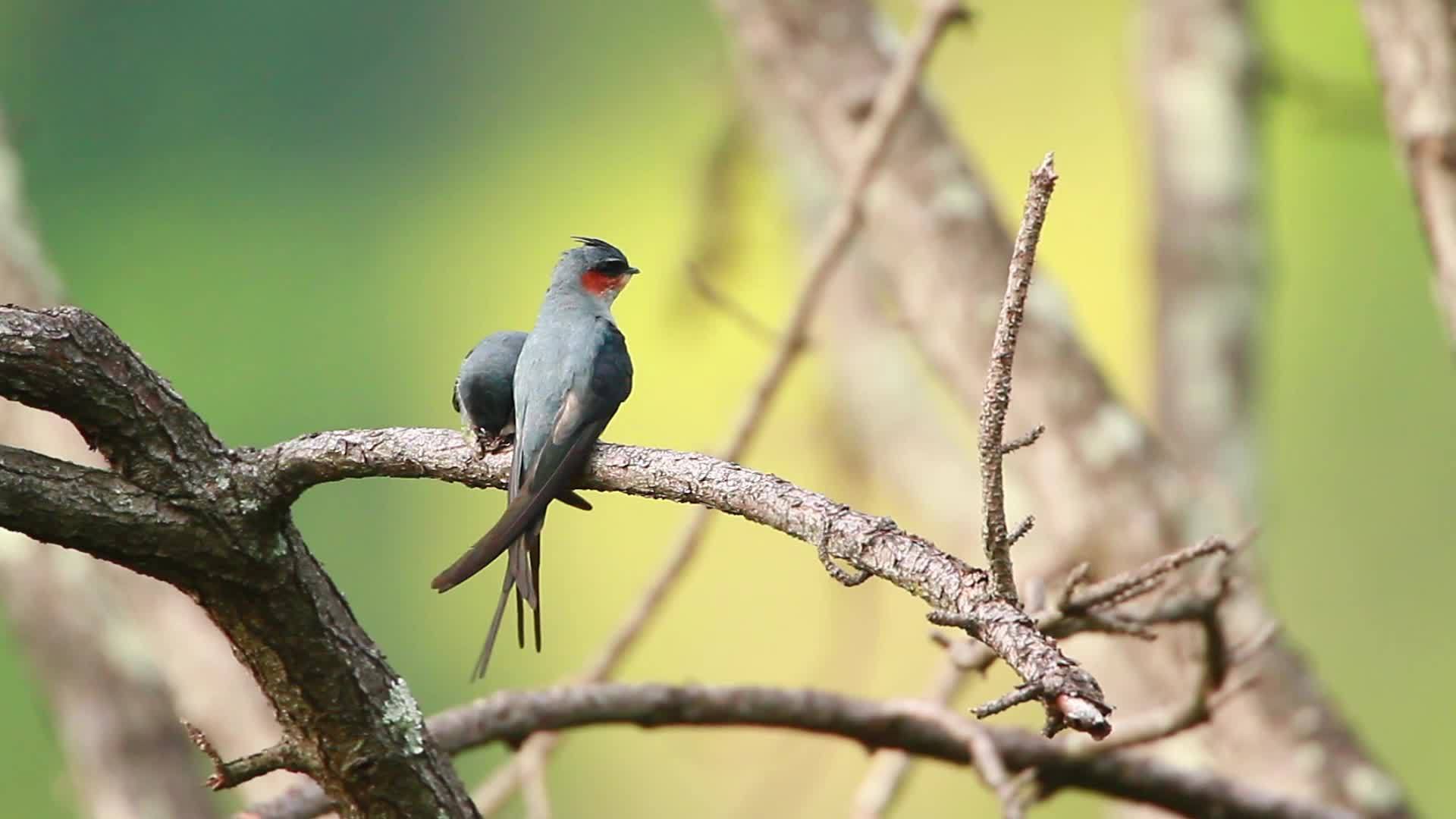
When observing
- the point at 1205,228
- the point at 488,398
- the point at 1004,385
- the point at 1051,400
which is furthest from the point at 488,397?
the point at 1205,228

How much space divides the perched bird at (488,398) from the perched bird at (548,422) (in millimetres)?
21

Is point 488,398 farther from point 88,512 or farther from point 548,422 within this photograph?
point 88,512

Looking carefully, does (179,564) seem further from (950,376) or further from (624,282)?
(950,376)

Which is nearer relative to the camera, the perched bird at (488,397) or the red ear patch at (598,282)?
the perched bird at (488,397)

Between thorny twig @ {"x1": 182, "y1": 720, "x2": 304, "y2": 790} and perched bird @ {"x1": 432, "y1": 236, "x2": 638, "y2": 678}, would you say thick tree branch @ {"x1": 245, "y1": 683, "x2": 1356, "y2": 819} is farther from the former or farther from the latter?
perched bird @ {"x1": 432, "y1": 236, "x2": 638, "y2": 678}

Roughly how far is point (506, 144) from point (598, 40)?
1.73 feet

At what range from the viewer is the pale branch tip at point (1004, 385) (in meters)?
0.79

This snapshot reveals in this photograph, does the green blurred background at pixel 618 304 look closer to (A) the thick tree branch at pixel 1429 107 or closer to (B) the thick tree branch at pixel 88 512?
(A) the thick tree branch at pixel 1429 107

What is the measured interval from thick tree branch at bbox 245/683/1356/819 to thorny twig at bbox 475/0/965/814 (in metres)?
0.61

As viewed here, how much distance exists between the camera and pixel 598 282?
1.41 m

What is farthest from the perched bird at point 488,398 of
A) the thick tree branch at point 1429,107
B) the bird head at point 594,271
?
the thick tree branch at point 1429,107

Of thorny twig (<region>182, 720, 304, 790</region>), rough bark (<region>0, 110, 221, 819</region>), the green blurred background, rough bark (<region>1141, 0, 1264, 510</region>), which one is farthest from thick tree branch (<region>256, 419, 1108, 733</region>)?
the green blurred background

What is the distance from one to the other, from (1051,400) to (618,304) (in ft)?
9.39

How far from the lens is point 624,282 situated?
143cm
